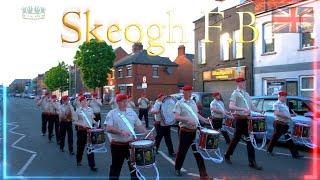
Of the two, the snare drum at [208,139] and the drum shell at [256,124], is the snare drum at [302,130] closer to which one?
the drum shell at [256,124]

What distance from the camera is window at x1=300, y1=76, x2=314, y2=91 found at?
58.6 feet

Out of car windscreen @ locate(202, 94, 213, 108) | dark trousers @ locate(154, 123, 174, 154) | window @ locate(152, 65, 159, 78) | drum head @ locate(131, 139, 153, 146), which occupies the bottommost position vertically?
dark trousers @ locate(154, 123, 174, 154)

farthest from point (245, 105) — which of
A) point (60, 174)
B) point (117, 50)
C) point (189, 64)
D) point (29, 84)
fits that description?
point (29, 84)

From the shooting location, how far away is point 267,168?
315 inches

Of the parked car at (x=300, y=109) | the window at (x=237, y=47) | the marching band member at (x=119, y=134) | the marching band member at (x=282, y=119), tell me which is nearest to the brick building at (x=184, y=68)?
the window at (x=237, y=47)

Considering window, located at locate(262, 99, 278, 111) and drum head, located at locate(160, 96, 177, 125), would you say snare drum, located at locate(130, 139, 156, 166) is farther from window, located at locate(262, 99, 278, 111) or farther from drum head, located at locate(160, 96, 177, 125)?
window, located at locate(262, 99, 278, 111)

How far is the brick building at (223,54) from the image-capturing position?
888 inches

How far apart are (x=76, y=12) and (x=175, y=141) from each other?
5.82 m

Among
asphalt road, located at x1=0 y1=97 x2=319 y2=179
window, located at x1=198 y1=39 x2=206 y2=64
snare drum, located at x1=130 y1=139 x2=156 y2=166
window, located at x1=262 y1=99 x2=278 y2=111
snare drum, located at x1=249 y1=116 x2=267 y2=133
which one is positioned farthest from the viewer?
window, located at x1=198 y1=39 x2=206 y2=64

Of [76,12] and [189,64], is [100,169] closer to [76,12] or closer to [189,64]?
[76,12]

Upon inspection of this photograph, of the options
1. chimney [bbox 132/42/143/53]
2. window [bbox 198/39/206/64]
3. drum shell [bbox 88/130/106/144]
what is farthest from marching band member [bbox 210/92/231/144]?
chimney [bbox 132/42/143/53]

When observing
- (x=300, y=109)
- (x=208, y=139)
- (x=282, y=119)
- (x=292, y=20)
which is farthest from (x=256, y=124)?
(x=292, y=20)

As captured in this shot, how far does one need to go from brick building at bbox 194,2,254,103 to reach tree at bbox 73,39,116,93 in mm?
20558

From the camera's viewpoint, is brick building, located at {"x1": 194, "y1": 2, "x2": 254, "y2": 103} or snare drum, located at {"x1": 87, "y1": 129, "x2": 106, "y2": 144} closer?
snare drum, located at {"x1": 87, "y1": 129, "x2": 106, "y2": 144}
